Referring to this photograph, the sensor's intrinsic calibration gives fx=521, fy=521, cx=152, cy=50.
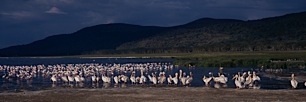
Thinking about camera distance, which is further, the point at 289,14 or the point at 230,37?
the point at 289,14

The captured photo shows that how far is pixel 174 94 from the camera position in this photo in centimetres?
2730

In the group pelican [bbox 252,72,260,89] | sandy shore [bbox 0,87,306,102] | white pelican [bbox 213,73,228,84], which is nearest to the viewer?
sandy shore [bbox 0,87,306,102]

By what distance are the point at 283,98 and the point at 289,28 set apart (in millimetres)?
146403

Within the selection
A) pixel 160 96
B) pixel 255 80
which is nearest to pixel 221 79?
pixel 255 80

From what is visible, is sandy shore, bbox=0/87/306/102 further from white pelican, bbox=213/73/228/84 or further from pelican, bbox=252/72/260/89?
pelican, bbox=252/72/260/89

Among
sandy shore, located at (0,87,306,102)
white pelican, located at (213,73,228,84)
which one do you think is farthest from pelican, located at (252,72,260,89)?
sandy shore, located at (0,87,306,102)

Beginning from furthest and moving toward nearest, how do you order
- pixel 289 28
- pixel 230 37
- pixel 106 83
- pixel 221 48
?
pixel 230 37 < pixel 289 28 < pixel 221 48 < pixel 106 83

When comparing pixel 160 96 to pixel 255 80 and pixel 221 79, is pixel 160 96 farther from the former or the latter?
pixel 255 80

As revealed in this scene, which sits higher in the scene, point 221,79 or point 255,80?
point 221,79

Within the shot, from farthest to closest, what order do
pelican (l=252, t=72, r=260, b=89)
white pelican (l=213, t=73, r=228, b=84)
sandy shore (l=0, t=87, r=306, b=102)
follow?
white pelican (l=213, t=73, r=228, b=84)
pelican (l=252, t=72, r=260, b=89)
sandy shore (l=0, t=87, r=306, b=102)

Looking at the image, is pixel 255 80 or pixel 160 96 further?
pixel 255 80

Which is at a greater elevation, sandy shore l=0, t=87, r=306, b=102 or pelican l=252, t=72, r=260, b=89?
pelican l=252, t=72, r=260, b=89

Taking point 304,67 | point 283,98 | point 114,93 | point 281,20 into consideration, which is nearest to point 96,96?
point 114,93

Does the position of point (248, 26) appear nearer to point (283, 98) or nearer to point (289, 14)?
point (289, 14)
